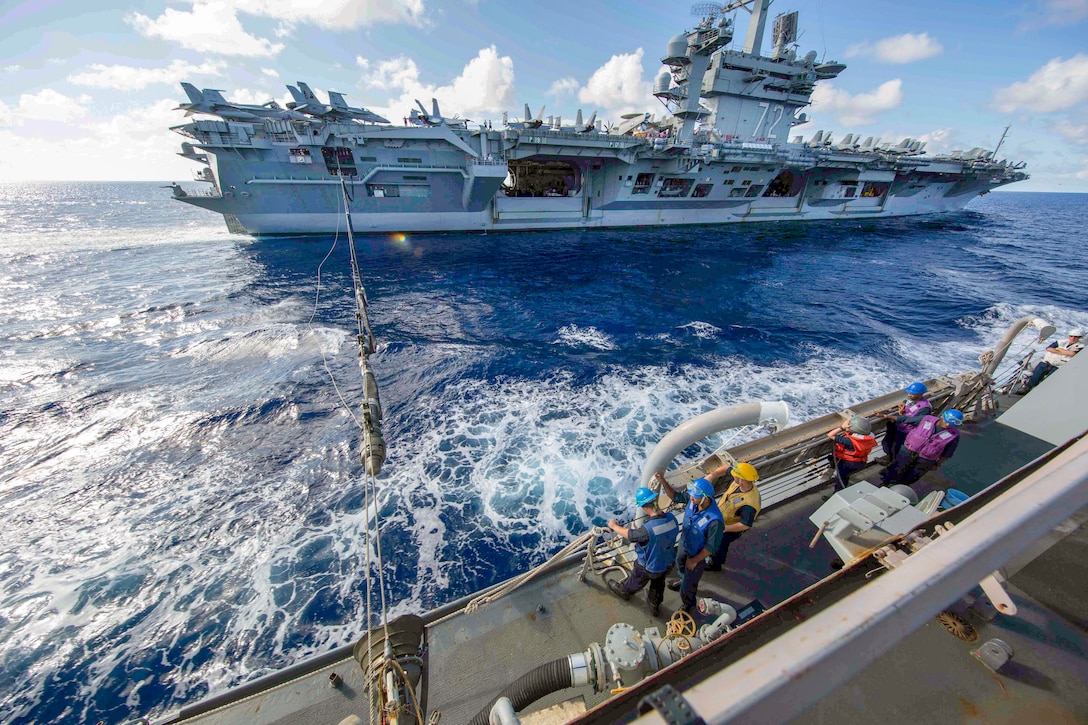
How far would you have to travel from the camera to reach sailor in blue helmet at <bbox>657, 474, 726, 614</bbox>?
13.3 feet

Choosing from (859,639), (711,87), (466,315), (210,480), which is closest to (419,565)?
(210,480)

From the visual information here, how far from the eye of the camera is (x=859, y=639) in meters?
1.28

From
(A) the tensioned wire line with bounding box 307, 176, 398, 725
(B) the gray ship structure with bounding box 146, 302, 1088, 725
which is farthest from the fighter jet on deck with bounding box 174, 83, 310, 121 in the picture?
(B) the gray ship structure with bounding box 146, 302, 1088, 725

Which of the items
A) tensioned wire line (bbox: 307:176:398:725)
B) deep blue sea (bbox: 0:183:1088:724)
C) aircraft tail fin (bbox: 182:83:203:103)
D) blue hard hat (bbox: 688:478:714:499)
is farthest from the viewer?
aircraft tail fin (bbox: 182:83:203:103)

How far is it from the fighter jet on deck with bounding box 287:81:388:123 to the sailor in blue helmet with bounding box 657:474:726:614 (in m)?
34.7

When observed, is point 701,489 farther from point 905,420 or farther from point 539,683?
point 905,420

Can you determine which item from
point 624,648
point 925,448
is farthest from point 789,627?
point 925,448

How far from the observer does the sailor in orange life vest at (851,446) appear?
5375mm

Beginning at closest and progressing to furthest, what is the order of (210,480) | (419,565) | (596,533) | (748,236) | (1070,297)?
(596,533) < (419,565) < (210,480) < (1070,297) < (748,236)

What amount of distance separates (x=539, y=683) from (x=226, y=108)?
3892cm

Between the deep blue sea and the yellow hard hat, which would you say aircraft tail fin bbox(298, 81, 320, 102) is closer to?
the deep blue sea

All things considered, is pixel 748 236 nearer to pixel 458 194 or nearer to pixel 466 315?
pixel 458 194

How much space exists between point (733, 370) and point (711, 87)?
119ft

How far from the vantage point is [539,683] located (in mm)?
3088
